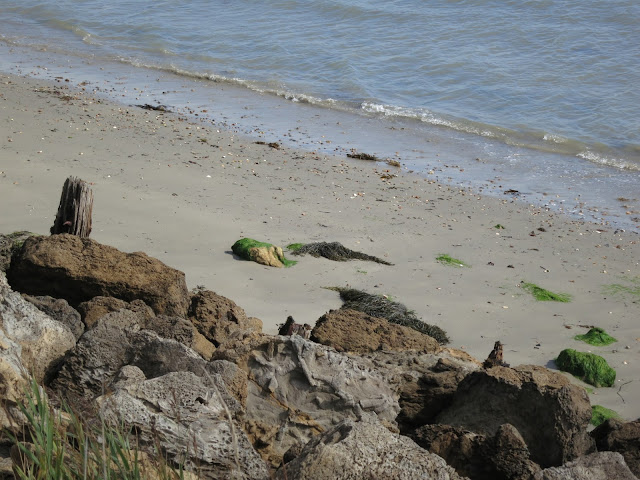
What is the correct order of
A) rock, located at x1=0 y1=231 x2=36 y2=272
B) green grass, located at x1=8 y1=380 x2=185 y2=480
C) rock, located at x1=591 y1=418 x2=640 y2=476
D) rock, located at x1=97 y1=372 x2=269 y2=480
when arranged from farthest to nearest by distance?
rock, located at x1=0 y1=231 x2=36 y2=272 < rock, located at x1=591 y1=418 x2=640 y2=476 < rock, located at x1=97 y1=372 x2=269 y2=480 < green grass, located at x1=8 y1=380 x2=185 y2=480

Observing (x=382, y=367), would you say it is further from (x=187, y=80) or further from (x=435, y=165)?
(x=187, y=80)

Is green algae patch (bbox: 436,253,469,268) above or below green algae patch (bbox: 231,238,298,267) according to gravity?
below

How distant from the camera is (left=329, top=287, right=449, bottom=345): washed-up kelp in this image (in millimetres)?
8227

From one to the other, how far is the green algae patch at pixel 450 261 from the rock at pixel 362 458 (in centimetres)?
651

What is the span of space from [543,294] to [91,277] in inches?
215

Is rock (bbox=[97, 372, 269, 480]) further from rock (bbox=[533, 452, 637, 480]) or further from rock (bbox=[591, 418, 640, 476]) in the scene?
rock (bbox=[591, 418, 640, 476])

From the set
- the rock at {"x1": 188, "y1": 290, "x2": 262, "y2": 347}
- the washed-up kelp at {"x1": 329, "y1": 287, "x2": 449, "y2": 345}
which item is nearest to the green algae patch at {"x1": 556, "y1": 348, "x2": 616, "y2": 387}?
the washed-up kelp at {"x1": 329, "y1": 287, "x2": 449, "y2": 345}

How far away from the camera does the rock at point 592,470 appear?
396cm

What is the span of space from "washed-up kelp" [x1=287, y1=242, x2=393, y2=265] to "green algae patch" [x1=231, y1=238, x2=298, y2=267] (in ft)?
1.07

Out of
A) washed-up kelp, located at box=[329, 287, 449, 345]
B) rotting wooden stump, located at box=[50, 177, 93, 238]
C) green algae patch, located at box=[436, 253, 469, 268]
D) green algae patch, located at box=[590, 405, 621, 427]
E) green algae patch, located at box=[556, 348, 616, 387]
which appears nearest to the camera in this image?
green algae patch, located at box=[590, 405, 621, 427]

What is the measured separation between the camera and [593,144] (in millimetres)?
17094

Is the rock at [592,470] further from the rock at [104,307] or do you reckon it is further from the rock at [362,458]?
the rock at [104,307]

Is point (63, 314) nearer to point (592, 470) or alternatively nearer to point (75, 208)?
point (75, 208)

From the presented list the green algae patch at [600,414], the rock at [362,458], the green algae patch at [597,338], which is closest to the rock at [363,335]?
the green algae patch at [600,414]
